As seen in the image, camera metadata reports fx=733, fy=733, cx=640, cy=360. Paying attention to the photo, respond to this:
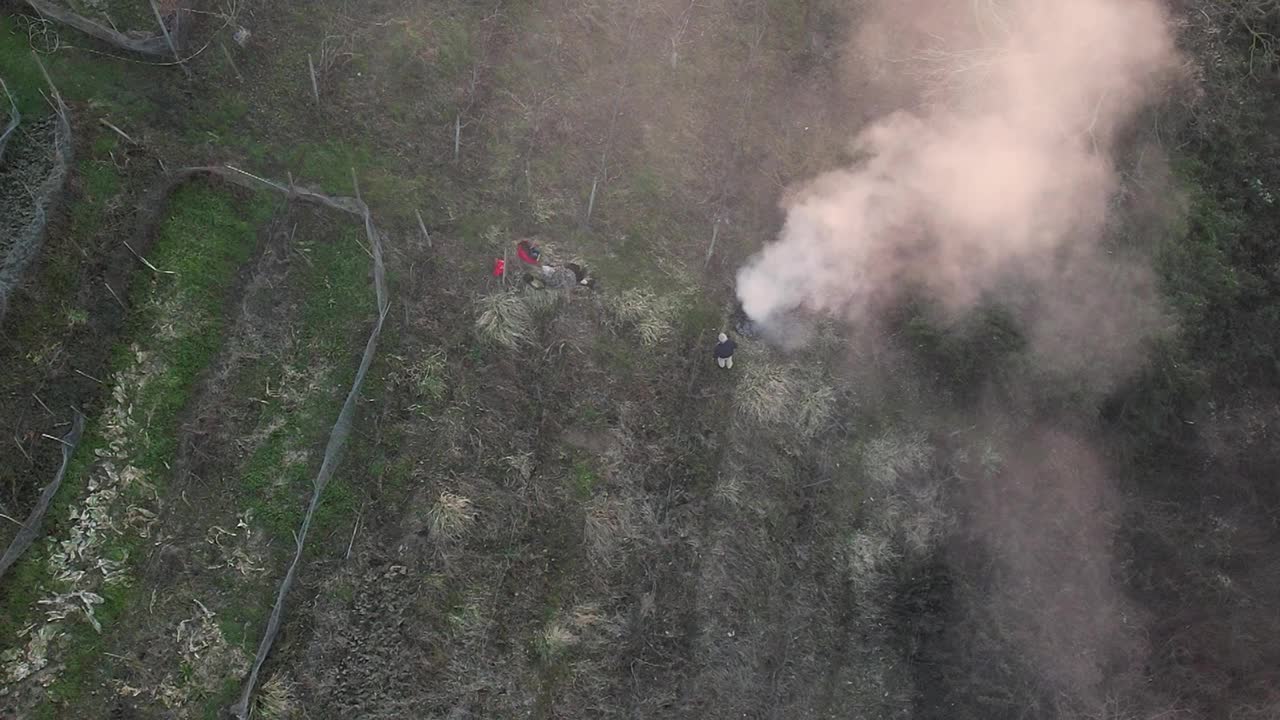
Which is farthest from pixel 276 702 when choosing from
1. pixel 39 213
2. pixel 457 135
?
pixel 457 135

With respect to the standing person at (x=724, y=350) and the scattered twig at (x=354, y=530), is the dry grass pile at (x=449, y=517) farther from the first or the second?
the standing person at (x=724, y=350)

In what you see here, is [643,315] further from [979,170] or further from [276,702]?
[276,702]

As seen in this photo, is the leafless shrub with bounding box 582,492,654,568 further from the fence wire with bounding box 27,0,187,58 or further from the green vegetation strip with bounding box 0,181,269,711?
A: the fence wire with bounding box 27,0,187,58

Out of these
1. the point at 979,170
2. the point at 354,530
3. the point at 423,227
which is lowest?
the point at 354,530

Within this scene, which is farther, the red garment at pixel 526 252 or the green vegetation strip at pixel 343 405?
the red garment at pixel 526 252

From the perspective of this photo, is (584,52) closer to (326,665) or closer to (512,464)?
(512,464)

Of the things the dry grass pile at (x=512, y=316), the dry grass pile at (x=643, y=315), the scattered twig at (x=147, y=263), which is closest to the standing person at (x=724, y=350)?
the dry grass pile at (x=643, y=315)

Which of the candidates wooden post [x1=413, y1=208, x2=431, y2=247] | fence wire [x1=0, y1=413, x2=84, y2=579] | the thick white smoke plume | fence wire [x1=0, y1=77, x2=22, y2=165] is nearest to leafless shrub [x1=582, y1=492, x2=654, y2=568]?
the thick white smoke plume

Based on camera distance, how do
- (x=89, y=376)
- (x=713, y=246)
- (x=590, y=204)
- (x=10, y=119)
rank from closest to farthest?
(x=89, y=376) < (x=10, y=119) < (x=590, y=204) < (x=713, y=246)
